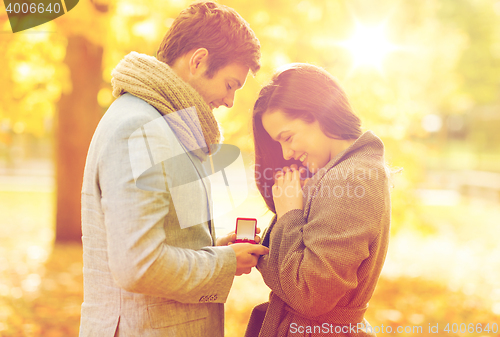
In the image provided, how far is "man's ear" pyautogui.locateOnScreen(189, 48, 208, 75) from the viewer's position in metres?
1.74

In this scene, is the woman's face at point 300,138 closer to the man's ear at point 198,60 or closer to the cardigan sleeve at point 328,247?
the cardigan sleeve at point 328,247

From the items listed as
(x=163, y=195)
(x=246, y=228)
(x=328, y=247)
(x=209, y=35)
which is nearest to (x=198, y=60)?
(x=209, y=35)

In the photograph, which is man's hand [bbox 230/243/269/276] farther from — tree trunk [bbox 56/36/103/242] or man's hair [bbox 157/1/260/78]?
tree trunk [bbox 56/36/103/242]

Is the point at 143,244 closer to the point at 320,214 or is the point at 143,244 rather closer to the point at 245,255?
the point at 245,255

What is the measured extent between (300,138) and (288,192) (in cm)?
28

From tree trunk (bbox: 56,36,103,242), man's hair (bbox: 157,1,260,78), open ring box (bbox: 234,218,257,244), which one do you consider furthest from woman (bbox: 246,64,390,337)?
tree trunk (bbox: 56,36,103,242)

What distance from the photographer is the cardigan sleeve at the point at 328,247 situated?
1.63 m

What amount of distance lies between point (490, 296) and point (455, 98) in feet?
Result: 38.7

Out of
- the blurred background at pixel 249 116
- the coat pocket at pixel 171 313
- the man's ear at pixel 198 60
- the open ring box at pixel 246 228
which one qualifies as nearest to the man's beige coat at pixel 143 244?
the coat pocket at pixel 171 313

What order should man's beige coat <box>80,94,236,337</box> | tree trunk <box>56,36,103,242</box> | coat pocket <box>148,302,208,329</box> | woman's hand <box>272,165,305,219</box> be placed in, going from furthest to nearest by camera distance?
tree trunk <box>56,36,103,242</box>, woman's hand <box>272,165,305,219</box>, coat pocket <box>148,302,208,329</box>, man's beige coat <box>80,94,236,337</box>

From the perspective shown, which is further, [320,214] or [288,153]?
[288,153]

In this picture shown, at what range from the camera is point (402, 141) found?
5152 mm

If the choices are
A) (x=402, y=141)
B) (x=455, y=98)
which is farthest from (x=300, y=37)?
(x=455, y=98)

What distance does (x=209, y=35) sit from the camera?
68.6 inches
